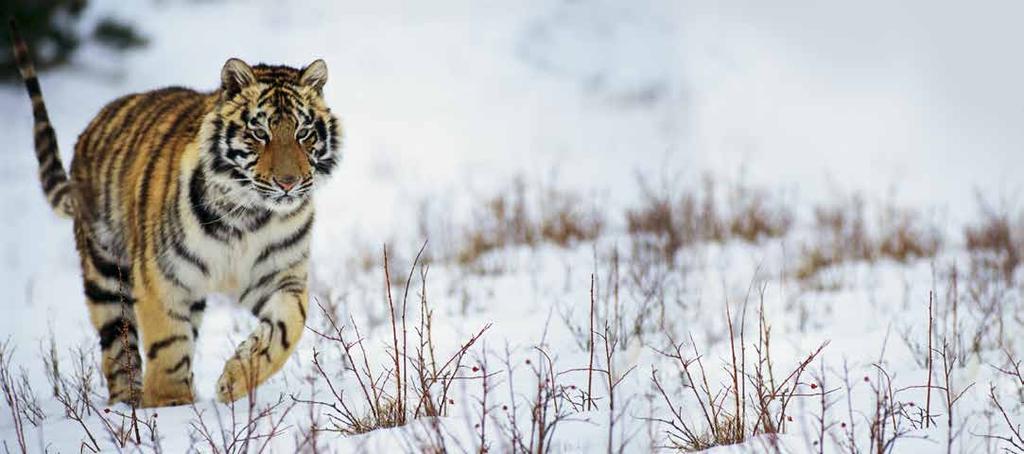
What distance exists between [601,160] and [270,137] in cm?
987

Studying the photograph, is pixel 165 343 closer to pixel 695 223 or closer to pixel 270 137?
pixel 270 137

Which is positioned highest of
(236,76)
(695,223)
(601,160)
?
(601,160)

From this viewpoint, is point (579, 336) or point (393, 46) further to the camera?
point (393, 46)

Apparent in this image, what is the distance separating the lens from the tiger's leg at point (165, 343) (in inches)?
Result: 149

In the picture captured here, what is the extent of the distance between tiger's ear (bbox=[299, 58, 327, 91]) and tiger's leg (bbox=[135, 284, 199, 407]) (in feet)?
2.90

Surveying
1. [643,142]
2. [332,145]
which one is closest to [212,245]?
[332,145]

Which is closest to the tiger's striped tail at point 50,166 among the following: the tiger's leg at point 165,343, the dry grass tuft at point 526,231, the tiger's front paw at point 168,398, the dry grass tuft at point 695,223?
the tiger's leg at point 165,343

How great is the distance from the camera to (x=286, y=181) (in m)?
3.56

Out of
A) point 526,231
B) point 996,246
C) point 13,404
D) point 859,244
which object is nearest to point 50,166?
point 13,404

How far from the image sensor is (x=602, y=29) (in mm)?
15578

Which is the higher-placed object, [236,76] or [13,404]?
[236,76]

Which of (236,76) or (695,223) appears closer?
(236,76)

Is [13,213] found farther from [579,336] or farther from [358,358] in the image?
[579,336]

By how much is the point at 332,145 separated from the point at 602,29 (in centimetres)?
1223
